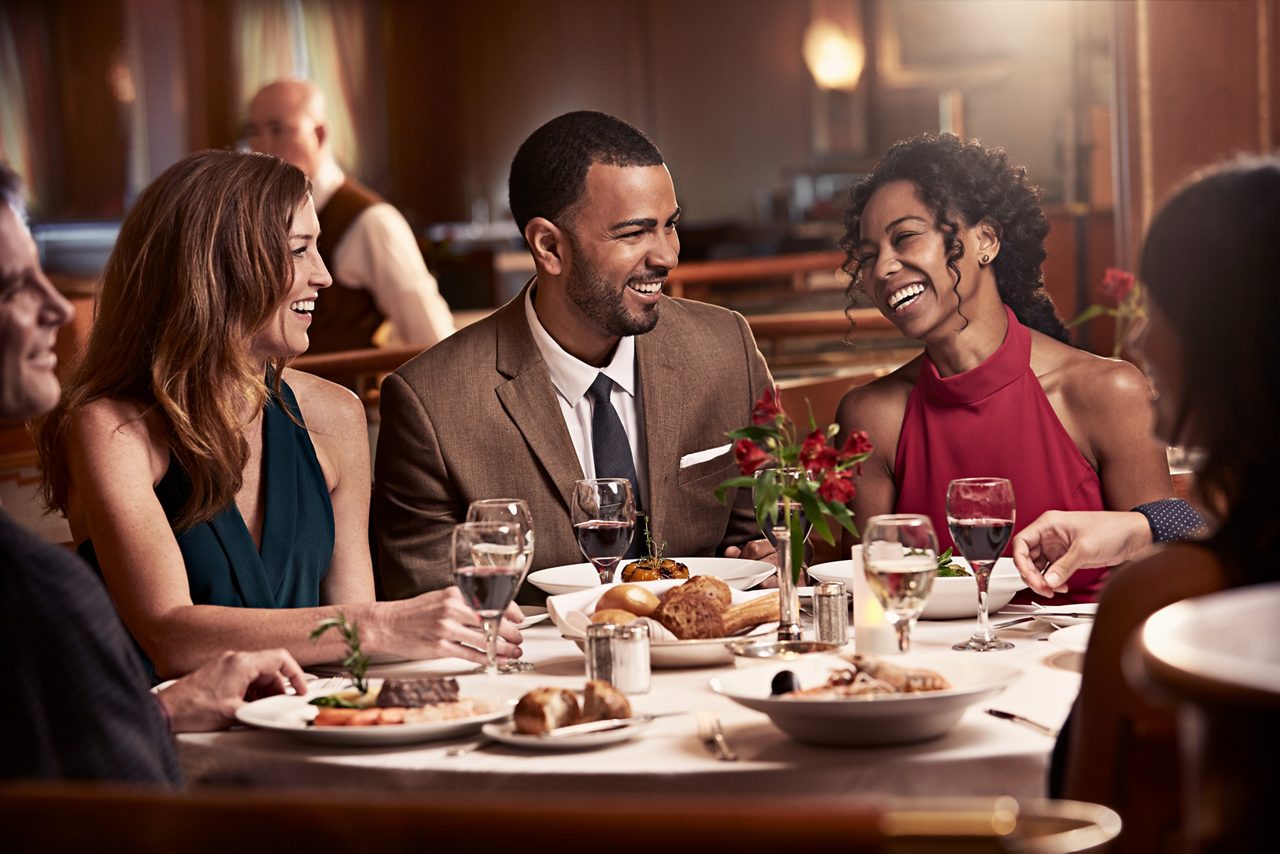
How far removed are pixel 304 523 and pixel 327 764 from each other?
102 centimetres

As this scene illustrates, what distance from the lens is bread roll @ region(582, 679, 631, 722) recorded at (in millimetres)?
1549

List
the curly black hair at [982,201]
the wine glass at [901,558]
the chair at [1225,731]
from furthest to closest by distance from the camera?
the curly black hair at [982,201], the wine glass at [901,558], the chair at [1225,731]

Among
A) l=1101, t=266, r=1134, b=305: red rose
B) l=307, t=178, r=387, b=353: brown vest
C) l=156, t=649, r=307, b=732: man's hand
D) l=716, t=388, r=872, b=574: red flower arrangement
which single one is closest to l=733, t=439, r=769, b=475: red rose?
l=716, t=388, r=872, b=574: red flower arrangement

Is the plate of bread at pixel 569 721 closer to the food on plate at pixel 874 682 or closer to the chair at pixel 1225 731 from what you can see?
the food on plate at pixel 874 682

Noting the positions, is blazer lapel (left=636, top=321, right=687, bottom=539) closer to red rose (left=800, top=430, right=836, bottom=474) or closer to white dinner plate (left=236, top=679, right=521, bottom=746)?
red rose (left=800, top=430, right=836, bottom=474)

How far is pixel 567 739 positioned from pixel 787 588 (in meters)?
0.57

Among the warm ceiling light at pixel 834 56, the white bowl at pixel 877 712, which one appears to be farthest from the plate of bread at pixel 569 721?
the warm ceiling light at pixel 834 56

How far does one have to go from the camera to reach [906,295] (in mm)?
2822

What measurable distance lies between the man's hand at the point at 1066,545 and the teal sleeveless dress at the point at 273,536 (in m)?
1.13

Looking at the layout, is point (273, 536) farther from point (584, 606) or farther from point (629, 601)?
point (629, 601)

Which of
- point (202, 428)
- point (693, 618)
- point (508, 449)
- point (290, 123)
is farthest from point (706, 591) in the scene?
point (290, 123)

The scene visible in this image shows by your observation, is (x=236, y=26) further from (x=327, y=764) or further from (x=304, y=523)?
(x=327, y=764)

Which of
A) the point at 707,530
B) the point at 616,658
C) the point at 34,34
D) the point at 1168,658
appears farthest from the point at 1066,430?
the point at 34,34

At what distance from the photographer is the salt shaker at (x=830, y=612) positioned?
1.93m
